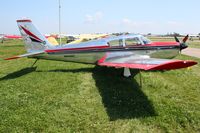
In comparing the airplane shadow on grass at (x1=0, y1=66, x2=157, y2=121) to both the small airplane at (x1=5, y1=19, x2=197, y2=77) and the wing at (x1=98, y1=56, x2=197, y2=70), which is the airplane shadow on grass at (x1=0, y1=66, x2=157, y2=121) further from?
the small airplane at (x1=5, y1=19, x2=197, y2=77)

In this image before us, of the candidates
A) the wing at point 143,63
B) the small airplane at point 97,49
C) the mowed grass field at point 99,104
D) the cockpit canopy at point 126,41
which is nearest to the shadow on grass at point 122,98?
the mowed grass field at point 99,104

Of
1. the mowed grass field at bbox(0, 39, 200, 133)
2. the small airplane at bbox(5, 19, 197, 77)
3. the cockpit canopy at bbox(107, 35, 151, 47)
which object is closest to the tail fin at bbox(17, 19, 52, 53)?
the small airplane at bbox(5, 19, 197, 77)

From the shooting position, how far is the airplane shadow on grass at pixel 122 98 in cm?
545

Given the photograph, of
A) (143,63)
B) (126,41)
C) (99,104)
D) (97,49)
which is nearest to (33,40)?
(97,49)

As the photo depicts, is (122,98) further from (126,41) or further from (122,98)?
(126,41)

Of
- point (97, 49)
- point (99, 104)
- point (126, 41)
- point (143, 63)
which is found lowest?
point (99, 104)

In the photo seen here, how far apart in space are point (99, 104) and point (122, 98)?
0.83m

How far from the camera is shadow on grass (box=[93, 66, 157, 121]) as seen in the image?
545cm

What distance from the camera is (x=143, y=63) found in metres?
7.39

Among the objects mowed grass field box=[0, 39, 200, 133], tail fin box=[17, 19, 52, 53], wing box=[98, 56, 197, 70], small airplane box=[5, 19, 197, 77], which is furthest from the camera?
tail fin box=[17, 19, 52, 53]

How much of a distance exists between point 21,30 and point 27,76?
2306mm

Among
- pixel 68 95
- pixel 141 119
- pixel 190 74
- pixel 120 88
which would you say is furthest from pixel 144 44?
pixel 141 119

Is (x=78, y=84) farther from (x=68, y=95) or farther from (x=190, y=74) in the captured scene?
(x=190, y=74)

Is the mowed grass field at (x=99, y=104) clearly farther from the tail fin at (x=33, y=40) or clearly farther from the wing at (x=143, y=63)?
the tail fin at (x=33, y=40)
